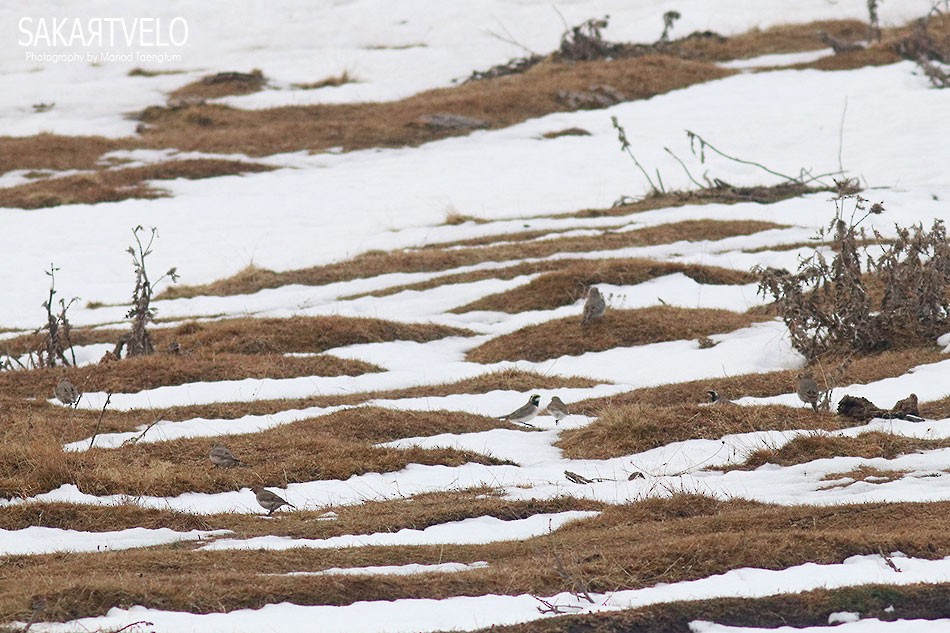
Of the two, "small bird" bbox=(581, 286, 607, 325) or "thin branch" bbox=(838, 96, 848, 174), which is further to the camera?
"thin branch" bbox=(838, 96, 848, 174)

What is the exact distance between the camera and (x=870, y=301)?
16.2 meters

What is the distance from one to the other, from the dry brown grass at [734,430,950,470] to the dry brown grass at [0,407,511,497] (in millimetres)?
2916

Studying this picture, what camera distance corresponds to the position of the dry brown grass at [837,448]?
11.8 metres

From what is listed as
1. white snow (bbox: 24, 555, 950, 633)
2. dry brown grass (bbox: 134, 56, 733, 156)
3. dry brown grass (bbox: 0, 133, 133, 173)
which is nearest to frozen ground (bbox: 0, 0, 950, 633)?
white snow (bbox: 24, 555, 950, 633)

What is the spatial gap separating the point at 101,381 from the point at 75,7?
1923 inches

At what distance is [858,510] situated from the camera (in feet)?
31.8

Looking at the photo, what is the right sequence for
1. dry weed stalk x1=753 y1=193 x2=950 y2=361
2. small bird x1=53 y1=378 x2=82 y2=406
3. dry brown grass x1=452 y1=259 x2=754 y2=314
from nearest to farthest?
small bird x1=53 y1=378 x2=82 y2=406
dry weed stalk x1=753 y1=193 x2=950 y2=361
dry brown grass x1=452 y1=259 x2=754 y2=314

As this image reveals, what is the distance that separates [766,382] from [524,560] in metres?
7.49

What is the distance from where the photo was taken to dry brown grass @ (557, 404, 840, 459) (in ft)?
42.3

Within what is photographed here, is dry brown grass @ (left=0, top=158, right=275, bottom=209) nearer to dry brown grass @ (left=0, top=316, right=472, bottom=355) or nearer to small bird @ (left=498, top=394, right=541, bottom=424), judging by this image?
dry brown grass @ (left=0, top=316, right=472, bottom=355)

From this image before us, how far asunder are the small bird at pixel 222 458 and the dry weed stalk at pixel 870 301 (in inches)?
308

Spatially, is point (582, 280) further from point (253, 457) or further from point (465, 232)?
point (253, 457)

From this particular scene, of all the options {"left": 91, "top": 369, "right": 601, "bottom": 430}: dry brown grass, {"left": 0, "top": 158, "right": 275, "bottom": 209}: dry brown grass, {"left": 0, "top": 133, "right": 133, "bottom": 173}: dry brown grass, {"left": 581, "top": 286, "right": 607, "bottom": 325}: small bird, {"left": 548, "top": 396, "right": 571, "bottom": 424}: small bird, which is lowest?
{"left": 91, "top": 369, "right": 601, "bottom": 430}: dry brown grass

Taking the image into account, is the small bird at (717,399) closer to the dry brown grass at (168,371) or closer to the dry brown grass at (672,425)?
the dry brown grass at (672,425)
